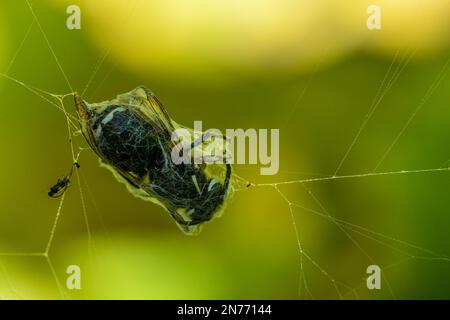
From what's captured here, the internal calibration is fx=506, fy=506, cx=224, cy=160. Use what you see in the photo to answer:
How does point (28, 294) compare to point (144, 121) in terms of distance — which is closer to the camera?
point (144, 121)

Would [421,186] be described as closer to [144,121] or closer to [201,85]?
[201,85]

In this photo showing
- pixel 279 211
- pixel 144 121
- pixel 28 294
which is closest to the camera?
pixel 144 121

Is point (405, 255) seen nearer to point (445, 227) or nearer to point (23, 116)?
point (445, 227)

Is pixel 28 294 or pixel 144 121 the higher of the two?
pixel 144 121

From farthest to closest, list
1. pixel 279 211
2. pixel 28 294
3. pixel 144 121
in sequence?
1. pixel 279 211
2. pixel 28 294
3. pixel 144 121

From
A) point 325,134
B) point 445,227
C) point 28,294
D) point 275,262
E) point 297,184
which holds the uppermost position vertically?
point 325,134

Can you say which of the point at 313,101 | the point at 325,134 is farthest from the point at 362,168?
the point at 313,101
